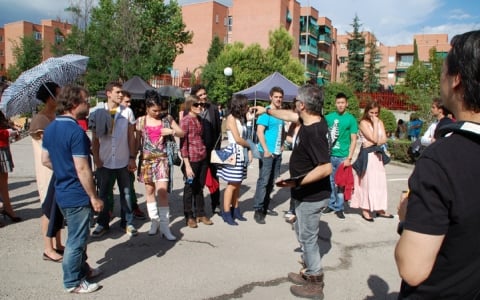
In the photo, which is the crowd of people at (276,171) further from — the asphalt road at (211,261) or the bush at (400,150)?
the bush at (400,150)

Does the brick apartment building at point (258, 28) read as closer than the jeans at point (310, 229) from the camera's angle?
No

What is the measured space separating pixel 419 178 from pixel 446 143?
0.15 m

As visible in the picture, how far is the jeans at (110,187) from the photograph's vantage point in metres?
5.00

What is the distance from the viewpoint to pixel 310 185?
3570 millimetres

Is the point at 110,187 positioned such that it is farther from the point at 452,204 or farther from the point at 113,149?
the point at 452,204

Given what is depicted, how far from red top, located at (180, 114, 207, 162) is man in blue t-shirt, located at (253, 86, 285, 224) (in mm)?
1097

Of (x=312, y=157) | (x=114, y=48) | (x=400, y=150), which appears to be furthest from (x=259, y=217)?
(x=114, y=48)

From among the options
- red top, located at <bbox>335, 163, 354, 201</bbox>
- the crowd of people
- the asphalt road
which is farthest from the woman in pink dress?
the asphalt road

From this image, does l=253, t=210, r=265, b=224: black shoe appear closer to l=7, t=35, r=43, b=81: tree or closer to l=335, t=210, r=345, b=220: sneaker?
l=335, t=210, r=345, b=220: sneaker

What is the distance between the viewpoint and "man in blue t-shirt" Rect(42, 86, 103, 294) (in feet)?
10.8

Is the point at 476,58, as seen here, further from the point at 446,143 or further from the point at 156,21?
the point at 156,21

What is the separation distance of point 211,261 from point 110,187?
6.09ft

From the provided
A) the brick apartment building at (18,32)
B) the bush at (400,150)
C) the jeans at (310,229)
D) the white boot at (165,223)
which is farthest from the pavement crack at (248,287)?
the brick apartment building at (18,32)

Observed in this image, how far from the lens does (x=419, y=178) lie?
134 cm
